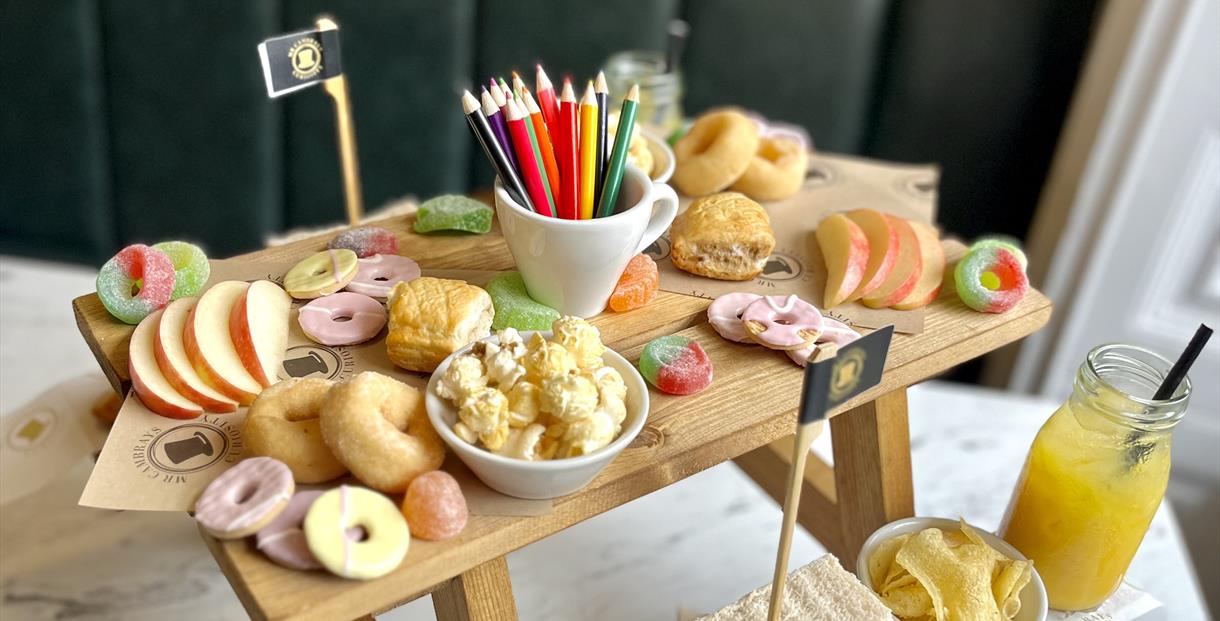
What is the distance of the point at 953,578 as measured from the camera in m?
0.77

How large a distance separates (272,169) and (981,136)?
4.07 feet

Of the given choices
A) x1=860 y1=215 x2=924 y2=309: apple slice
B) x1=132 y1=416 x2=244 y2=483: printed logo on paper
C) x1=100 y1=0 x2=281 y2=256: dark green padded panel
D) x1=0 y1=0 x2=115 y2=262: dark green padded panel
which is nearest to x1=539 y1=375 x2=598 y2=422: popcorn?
x1=132 y1=416 x2=244 y2=483: printed logo on paper

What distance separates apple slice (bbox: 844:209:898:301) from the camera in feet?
2.81

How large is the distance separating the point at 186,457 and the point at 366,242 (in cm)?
29

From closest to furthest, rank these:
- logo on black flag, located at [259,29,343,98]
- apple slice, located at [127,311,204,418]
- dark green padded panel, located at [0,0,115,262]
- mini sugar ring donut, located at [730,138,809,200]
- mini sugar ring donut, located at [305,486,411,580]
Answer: mini sugar ring donut, located at [305,486,411,580]
apple slice, located at [127,311,204,418]
logo on black flag, located at [259,29,343,98]
mini sugar ring donut, located at [730,138,809,200]
dark green padded panel, located at [0,0,115,262]

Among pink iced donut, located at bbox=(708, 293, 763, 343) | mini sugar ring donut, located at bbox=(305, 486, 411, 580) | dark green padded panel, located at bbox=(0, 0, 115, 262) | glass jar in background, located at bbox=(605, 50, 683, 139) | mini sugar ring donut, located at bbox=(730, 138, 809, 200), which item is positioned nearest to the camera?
mini sugar ring donut, located at bbox=(305, 486, 411, 580)

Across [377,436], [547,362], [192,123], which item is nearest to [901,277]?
[547,362]

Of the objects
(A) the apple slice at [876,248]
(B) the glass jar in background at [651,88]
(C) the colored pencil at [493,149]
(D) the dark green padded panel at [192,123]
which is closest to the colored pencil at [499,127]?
(C) the colored pencil at [493,149]

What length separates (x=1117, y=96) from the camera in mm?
1448

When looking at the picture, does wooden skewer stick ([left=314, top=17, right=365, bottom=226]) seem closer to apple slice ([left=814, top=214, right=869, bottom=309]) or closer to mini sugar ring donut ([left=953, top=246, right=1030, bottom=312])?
apple slice ([left=814, top=214, right=869, bottom=309])

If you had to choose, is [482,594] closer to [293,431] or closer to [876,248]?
[293,431]

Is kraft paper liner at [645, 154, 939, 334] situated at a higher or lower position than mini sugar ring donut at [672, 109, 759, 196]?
lower

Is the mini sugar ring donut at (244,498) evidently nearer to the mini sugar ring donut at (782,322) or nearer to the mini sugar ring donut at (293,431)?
the mini sugar ring donut at (293,431)

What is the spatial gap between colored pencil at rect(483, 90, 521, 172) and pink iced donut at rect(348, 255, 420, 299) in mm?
148
